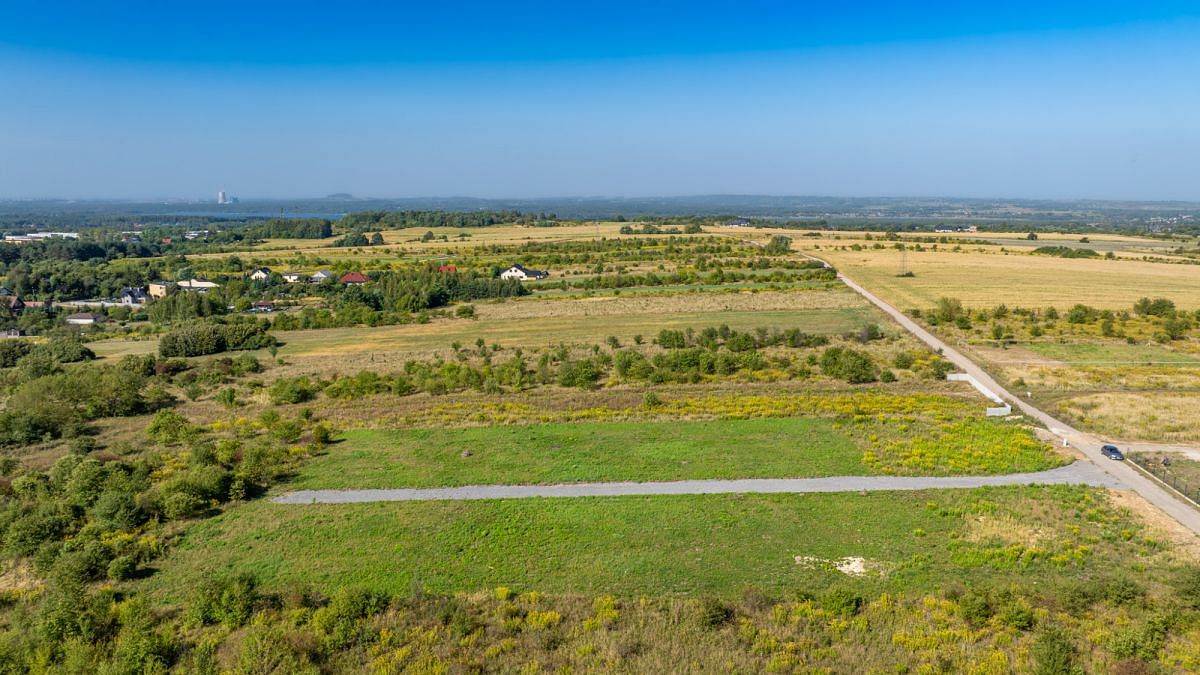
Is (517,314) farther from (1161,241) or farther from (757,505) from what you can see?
(1161,241)

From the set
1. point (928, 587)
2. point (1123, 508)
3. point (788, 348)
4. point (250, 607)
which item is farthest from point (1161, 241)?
point (250, 607)

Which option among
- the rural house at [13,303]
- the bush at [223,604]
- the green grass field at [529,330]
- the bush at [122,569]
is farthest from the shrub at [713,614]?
the rural house at [13,303]

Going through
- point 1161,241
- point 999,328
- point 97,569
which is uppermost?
point 1161,241

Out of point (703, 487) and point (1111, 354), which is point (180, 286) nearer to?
point (703, 487)

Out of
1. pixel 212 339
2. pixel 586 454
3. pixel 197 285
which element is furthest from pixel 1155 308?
pixel 197 285

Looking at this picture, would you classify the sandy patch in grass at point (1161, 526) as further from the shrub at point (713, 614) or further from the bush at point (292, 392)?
the bush at point (292, 392)

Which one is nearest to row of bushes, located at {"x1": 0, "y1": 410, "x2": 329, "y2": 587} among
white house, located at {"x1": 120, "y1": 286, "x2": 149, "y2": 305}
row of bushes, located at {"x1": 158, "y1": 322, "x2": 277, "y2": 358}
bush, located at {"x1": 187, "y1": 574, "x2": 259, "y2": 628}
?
bush, located at {"x1": 187, "y1": 574, "x2": 259, "y2": 628}
